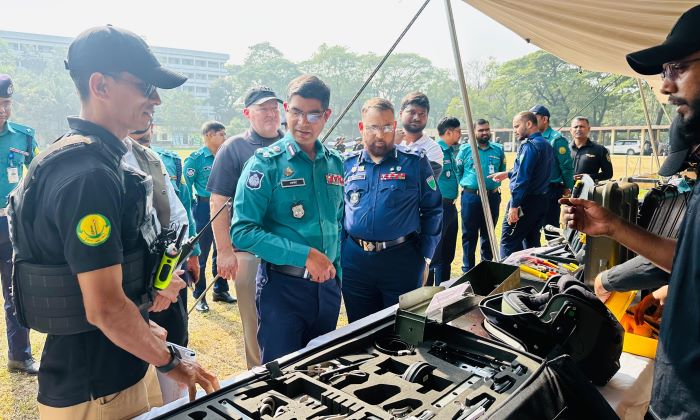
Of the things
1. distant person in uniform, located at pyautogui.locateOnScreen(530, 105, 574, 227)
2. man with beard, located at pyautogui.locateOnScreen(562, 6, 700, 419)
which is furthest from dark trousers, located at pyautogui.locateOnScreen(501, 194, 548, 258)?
man with beard, located at pyautogui.locateOnScreen(562, 6, 700, 419)

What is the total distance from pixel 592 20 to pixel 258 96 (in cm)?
250

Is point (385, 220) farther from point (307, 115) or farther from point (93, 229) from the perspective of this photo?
point (93, 229)

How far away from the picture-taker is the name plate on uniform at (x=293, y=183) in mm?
2195

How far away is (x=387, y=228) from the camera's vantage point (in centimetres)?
294

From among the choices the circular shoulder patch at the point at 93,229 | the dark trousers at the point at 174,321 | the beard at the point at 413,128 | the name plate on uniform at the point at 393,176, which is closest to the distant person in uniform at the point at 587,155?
the beard at the point at 413,128

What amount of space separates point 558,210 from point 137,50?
6693 mm

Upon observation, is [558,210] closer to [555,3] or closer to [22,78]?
[555,3]

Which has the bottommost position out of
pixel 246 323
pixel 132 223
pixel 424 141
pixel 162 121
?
pixel 246 323

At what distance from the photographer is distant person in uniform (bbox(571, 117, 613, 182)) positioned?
727cm

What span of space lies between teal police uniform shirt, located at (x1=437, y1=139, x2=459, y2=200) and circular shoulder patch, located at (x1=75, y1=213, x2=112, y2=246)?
4492 millimetres

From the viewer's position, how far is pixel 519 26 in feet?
11.3

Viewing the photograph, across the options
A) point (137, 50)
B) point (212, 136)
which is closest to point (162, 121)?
point (212, 136)

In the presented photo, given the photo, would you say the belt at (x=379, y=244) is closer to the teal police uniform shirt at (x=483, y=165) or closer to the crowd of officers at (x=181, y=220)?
the crowd of officers at (x=181, y=220)

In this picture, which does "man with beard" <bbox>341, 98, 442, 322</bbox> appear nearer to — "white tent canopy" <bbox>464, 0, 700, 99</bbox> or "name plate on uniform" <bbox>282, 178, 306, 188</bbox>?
"name plate on uniform" <bbox>282, 178, 306, 188</bbox>
